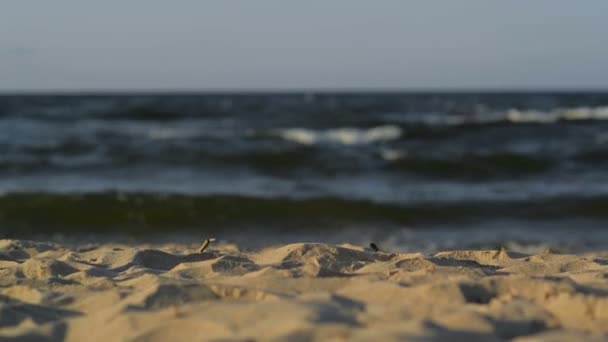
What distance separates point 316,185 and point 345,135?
10.0 metres

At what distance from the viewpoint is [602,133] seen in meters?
19.9

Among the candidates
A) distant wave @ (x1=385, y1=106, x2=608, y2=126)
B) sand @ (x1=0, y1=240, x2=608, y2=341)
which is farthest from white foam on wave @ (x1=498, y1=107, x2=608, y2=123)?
sand @ (x1=0, y1=240, x2=608, y2=341)

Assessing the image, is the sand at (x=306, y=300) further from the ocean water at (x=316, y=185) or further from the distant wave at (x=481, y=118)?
the distant wave at (x=481, y=118)

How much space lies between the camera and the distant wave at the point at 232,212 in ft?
26.9

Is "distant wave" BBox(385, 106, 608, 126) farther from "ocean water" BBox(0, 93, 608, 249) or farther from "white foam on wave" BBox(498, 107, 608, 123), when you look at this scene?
"ocean water" BBox(0, 93, 608, 249)

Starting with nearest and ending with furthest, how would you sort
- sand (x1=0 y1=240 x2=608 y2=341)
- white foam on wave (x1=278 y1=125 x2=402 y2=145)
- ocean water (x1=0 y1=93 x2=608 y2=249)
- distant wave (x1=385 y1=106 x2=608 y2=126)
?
sand (x1=0 y1=240 x2=608 y2=341), ocean water (x1=0 y1=93 x2=608 y2=249), white foam on wave (x1=278 y1=125 x2=402 y2=145), distant wave (x1=385 y1=106 x2=608 y2=126)

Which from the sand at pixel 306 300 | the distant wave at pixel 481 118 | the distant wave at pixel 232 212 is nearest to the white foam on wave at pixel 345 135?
the distant wave at pixel 481 118

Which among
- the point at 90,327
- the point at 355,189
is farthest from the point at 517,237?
the point at 90,327

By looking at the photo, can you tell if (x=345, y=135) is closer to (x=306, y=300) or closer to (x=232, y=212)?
(x=232, y=212)

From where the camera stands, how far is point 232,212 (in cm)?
867

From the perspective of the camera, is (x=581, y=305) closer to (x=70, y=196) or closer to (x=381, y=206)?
(x=381, y=206)

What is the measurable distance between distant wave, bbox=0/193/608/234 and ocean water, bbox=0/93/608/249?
0.02 m

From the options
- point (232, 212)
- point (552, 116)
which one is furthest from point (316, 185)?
point (552, 116)

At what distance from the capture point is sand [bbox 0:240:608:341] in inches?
82.7
